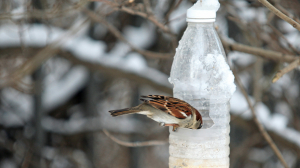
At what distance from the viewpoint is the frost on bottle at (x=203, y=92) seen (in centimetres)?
296

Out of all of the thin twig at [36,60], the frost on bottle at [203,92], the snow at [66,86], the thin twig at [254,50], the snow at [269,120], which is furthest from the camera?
the snow at [66,86]

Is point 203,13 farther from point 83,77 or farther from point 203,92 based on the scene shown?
point 83,77

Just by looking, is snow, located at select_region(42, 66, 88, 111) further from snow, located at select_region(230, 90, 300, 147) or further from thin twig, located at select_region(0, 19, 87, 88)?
snow, located at select_region(230, 90, 300, 147)

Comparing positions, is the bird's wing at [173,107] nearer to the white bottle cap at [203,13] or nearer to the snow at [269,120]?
the white bottle cap at [203,13]

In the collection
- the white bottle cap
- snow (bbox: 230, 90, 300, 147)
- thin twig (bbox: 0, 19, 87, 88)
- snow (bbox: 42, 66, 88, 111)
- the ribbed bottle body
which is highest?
the white bottle cap

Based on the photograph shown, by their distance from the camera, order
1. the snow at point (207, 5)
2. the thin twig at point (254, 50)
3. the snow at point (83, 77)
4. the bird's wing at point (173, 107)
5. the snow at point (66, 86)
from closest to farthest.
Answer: the bird's wing at point (173, 107)
the snow at point (207, 5)
the thin twig at point (254, 50)
the snow at point (83, 77)
the snow at point (66, 86)

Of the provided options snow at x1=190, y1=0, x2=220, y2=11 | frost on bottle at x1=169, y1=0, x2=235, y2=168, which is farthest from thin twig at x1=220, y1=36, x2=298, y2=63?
snow at x1=190, y1=0, x2=220, y2=11

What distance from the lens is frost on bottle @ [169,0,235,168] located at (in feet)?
9.70

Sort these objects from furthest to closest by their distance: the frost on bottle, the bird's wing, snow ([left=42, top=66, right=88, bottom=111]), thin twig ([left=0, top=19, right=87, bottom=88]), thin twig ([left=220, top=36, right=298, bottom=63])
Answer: snow ([left=42, top=66, right=88, bottom=111])
thin twig ([left=0, top=19, right=87, bottom=88])
thin twig ([left=220, top=36, right=298, bottom=63])
the frost on bottle
the bird's wing

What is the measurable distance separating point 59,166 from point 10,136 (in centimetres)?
112

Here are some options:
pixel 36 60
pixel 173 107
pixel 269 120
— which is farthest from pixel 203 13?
pixel 269 120

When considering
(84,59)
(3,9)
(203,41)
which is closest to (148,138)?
(84,59)

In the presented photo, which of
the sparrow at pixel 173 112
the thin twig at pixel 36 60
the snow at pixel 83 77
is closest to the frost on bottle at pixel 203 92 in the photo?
the sparrow at pixel 173 112

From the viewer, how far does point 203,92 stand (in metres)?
3.15
